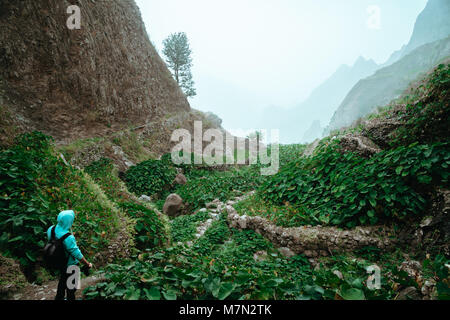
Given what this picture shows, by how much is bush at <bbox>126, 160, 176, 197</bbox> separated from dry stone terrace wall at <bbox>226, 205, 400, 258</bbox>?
23.3 ft

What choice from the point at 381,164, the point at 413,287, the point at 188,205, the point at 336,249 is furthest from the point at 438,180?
the point at 188,205

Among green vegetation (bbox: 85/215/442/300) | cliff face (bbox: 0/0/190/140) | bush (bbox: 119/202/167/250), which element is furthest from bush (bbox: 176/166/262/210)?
cliff face (bbox: 0/0/190/140)

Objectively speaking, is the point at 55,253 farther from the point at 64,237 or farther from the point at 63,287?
the point at 63,287

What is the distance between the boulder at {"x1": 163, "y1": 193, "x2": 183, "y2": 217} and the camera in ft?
28.3

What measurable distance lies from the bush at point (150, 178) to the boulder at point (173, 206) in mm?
1700

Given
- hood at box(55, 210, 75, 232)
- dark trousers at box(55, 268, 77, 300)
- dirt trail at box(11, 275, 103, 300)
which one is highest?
hood at box(55, 210, 75, 232)

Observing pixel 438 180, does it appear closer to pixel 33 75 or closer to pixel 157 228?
pixel 157 228

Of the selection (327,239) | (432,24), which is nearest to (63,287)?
(327,239)

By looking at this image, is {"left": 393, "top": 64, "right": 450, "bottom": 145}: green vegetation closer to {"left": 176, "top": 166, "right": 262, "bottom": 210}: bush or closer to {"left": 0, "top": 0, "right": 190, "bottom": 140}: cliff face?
{"left": 176, "top": 166, "right": 262, "bottom": 210}: bush

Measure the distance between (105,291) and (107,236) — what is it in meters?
1.97

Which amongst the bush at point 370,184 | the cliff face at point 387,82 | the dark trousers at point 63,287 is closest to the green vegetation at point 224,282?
the dark trousers at point 63,287

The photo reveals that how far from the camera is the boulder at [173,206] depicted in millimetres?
8633

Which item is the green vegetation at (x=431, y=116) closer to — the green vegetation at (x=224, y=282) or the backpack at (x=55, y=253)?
the green vegetation at (x=224, y=282)
